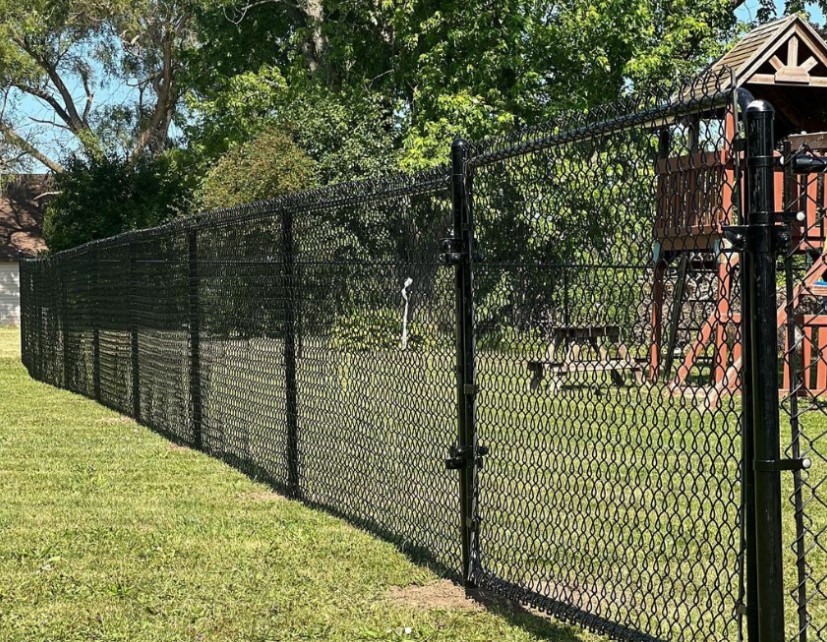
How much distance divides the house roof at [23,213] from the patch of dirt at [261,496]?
44.3 m

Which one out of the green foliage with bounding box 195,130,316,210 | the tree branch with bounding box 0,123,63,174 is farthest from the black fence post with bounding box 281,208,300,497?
the tree branch with bounding box 0,123,63,174

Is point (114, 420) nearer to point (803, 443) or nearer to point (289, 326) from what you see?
point (289, 326)

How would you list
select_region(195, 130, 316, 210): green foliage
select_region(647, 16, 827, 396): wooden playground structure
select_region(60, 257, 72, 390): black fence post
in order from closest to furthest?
select_region(647, 16, 827, 396): wooden playground structure → select_region(60, 257, 72, 390): black fence post → select_region(195, 130, 316, 210): green foliage

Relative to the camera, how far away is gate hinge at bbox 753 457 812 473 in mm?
3182

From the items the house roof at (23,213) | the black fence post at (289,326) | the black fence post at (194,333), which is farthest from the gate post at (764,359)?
the house roof at (23,213)

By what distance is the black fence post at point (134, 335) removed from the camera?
36.3ft

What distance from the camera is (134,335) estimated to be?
→ 11.3m

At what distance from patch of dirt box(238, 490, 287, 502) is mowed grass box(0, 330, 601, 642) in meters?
0.01

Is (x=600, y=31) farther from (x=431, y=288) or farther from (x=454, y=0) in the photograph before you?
(x=431, y=288)

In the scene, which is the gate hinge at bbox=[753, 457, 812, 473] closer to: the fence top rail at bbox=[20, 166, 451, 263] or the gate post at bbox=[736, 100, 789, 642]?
the gate post at bbox=[736, 100, 789, 642]

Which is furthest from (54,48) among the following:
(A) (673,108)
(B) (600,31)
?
(A) (673,108)

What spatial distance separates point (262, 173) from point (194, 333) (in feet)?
47.4

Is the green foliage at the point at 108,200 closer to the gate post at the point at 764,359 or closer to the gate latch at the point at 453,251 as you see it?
the gate latch at the point at 453,251

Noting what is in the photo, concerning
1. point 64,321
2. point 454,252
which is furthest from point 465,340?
point 64,321
